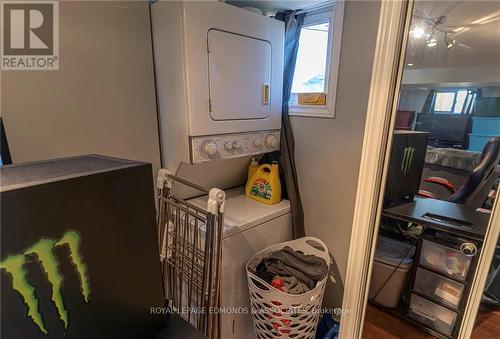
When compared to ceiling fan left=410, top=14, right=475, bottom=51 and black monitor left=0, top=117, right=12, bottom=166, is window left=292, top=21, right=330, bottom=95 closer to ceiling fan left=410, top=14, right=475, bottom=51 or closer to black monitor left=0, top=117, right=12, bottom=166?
ceiling fan left=410, top=14, right=475, bottom=51

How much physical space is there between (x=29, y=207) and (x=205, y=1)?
125 centimetres

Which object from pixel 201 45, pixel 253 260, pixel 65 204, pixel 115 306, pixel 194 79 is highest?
pixel 201 45

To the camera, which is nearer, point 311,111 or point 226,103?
point 226,103

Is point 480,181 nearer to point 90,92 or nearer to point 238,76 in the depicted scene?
point 238,76

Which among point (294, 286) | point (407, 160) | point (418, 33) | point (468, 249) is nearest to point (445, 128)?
point (407, 160)

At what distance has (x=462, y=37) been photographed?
5.20ft

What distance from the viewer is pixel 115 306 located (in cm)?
76

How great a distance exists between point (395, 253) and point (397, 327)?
55cm

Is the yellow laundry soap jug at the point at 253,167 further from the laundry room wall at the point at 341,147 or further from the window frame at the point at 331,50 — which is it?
the window frame at the point at 331,50

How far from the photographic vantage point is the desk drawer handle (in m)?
1.65

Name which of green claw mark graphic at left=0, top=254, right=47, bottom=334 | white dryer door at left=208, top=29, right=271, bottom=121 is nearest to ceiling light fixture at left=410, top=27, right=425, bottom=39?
white dryer door at left=208, top=29, right=271, bottom=121

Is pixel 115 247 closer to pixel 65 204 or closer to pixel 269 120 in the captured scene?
pixel 65 204

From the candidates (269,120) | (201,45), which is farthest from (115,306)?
(269,120)

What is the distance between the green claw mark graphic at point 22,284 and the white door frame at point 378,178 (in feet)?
4.88
